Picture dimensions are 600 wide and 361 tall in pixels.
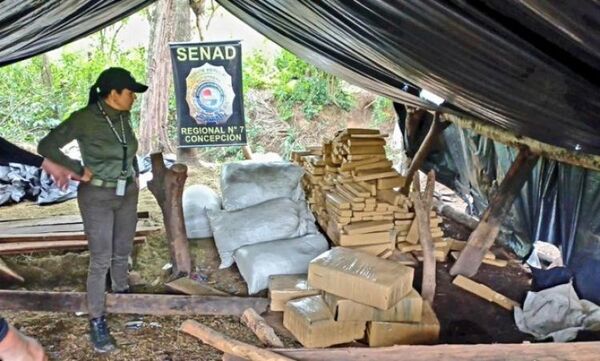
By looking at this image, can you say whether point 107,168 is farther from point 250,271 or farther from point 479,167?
point 479,167

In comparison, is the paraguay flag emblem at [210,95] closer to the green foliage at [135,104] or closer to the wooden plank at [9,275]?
the wooden plank at [9,275]

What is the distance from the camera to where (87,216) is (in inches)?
121

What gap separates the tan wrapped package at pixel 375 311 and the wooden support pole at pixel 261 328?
0.36 meters

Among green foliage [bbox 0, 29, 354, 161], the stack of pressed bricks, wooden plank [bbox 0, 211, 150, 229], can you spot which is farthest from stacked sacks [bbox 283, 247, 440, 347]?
green foliage [bbox 0, 29, 354, 161]

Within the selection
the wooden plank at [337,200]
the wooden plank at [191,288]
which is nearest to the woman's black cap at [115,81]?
the wooden plank at [191,288]

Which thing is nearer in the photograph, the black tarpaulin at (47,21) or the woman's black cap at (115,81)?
the black tarpaulin at (47,21)

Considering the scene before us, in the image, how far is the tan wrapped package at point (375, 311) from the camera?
2.98m

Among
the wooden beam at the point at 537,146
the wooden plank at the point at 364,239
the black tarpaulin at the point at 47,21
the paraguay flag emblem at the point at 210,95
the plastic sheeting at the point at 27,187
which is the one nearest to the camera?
the black tarpaulin at the point at 47,21

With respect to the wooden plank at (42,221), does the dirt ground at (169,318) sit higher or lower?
lower

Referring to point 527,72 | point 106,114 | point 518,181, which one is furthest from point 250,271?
point 527,72

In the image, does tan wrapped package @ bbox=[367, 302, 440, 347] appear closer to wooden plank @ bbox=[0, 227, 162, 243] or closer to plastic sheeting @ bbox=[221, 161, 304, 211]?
plastic sheeting @ bbox=[221, 161, 304, 211]

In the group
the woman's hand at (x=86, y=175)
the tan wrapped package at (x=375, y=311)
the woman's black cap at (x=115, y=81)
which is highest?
the woman's black cap at (x=115, y=81)

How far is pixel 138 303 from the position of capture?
134 inches

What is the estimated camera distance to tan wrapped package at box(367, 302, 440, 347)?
2.97m
